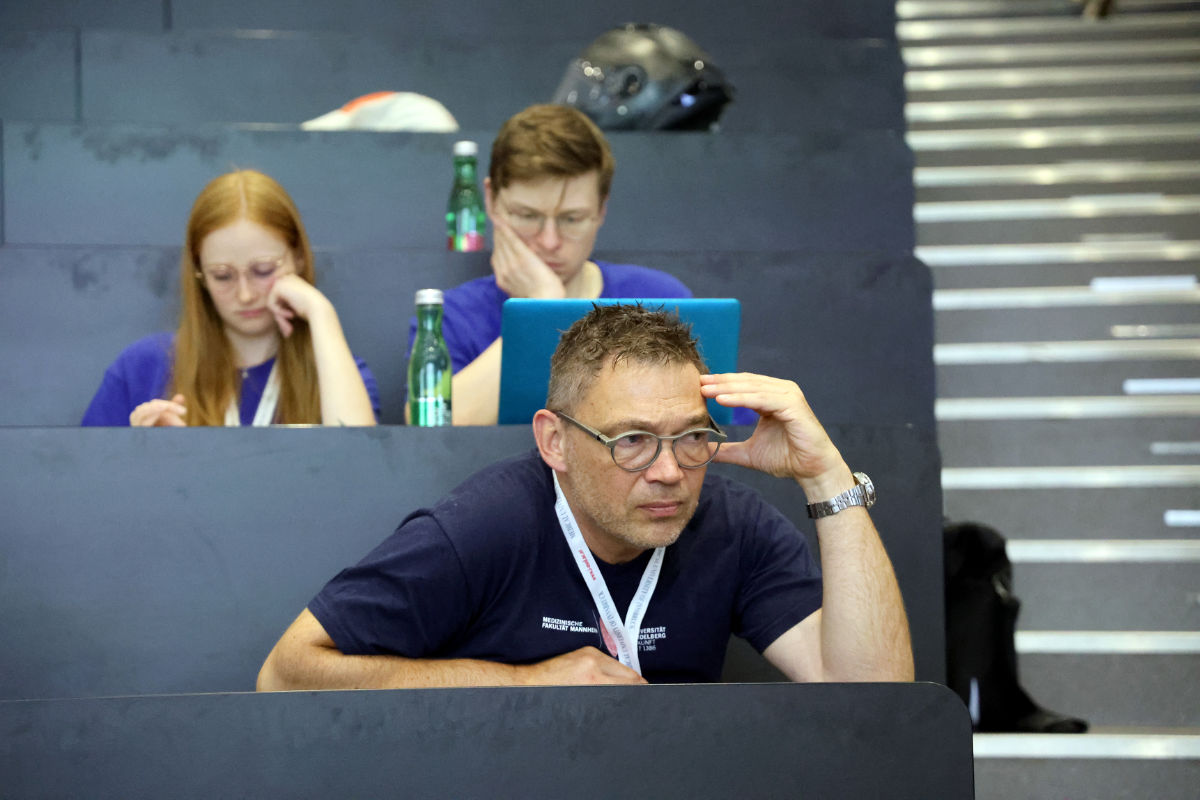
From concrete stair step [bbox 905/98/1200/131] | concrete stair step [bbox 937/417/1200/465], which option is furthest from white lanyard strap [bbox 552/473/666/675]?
concrete stair step [bbox 905/98/1200/131]

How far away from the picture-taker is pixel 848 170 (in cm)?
284

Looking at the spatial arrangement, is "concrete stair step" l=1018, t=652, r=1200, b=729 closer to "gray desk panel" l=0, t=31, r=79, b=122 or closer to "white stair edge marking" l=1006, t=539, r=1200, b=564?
"white stair edge marking" l=1006, t=539, r=1200, b=564

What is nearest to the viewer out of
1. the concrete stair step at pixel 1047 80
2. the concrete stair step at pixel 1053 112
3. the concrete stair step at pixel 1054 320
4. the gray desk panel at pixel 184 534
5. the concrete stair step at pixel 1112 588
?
the gray desk panel at pixel 184 534

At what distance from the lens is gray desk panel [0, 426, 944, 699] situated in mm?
1711

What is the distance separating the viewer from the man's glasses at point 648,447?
142 centimetres

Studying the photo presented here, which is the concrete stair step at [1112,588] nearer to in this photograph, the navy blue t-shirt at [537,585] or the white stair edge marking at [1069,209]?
the white stair edge marking at [1069,209]

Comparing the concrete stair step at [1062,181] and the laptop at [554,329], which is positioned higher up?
the concrete stair step at [1062,181]

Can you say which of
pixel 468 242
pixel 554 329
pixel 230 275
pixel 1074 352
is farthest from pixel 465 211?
pixel 1074 352

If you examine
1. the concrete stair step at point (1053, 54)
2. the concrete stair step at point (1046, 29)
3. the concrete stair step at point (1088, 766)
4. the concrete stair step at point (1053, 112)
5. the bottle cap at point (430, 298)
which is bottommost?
the concrete stair step at point (1088, 766)

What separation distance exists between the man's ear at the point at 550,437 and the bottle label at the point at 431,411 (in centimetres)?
50

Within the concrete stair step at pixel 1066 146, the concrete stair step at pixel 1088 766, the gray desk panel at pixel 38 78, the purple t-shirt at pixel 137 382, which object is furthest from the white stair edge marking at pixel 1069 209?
the gray desk panel at pixel 38 78

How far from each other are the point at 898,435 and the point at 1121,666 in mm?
997

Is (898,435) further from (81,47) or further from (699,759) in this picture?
(81,47)

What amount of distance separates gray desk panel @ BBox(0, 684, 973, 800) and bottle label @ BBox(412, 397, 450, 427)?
0.96 metres
